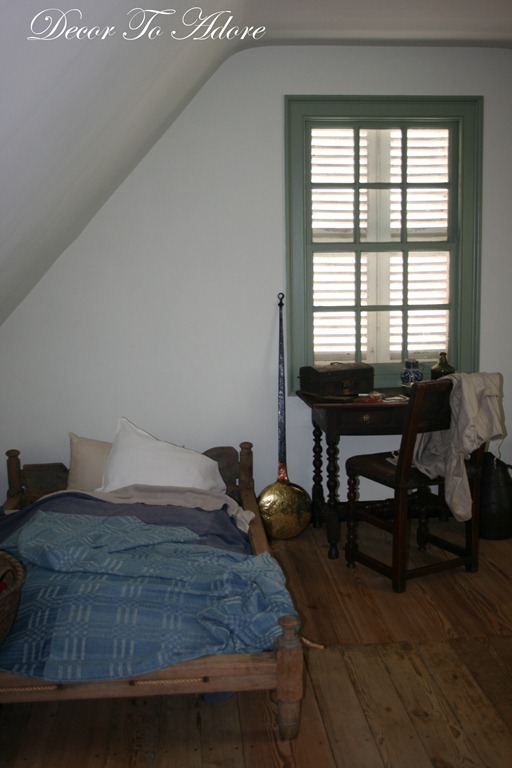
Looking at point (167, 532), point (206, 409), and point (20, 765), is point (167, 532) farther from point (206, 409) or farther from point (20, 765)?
point (206, 409)

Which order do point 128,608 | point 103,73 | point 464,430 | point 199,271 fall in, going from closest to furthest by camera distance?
point 103,73 → point 128,608 → point 464,430 → point 199,271

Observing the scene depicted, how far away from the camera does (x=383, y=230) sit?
412 cm

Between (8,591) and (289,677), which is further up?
(8,591)

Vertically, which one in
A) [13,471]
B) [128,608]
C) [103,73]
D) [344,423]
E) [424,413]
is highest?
[103,73]

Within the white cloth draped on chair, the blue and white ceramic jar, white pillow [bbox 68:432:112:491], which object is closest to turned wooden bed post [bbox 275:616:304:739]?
the white cloth draped on chair

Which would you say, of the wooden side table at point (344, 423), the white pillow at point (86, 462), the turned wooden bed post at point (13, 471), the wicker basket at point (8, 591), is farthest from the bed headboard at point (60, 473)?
the wicker basket at point (8, 591)

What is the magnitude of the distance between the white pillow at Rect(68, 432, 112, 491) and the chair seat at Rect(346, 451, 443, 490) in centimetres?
129

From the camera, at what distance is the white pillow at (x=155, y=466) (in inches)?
133

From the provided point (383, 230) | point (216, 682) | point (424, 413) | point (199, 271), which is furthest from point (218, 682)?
point (383, 230)

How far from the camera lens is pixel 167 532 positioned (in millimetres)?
2775

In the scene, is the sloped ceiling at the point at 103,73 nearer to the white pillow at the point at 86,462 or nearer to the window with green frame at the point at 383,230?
the window with green frame at the point at 383,230

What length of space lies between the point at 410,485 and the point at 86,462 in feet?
5.49

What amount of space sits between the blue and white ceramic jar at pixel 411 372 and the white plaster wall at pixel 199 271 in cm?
75

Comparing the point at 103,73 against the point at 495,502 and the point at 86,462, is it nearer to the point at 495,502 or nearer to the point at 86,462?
the point at 86,462
